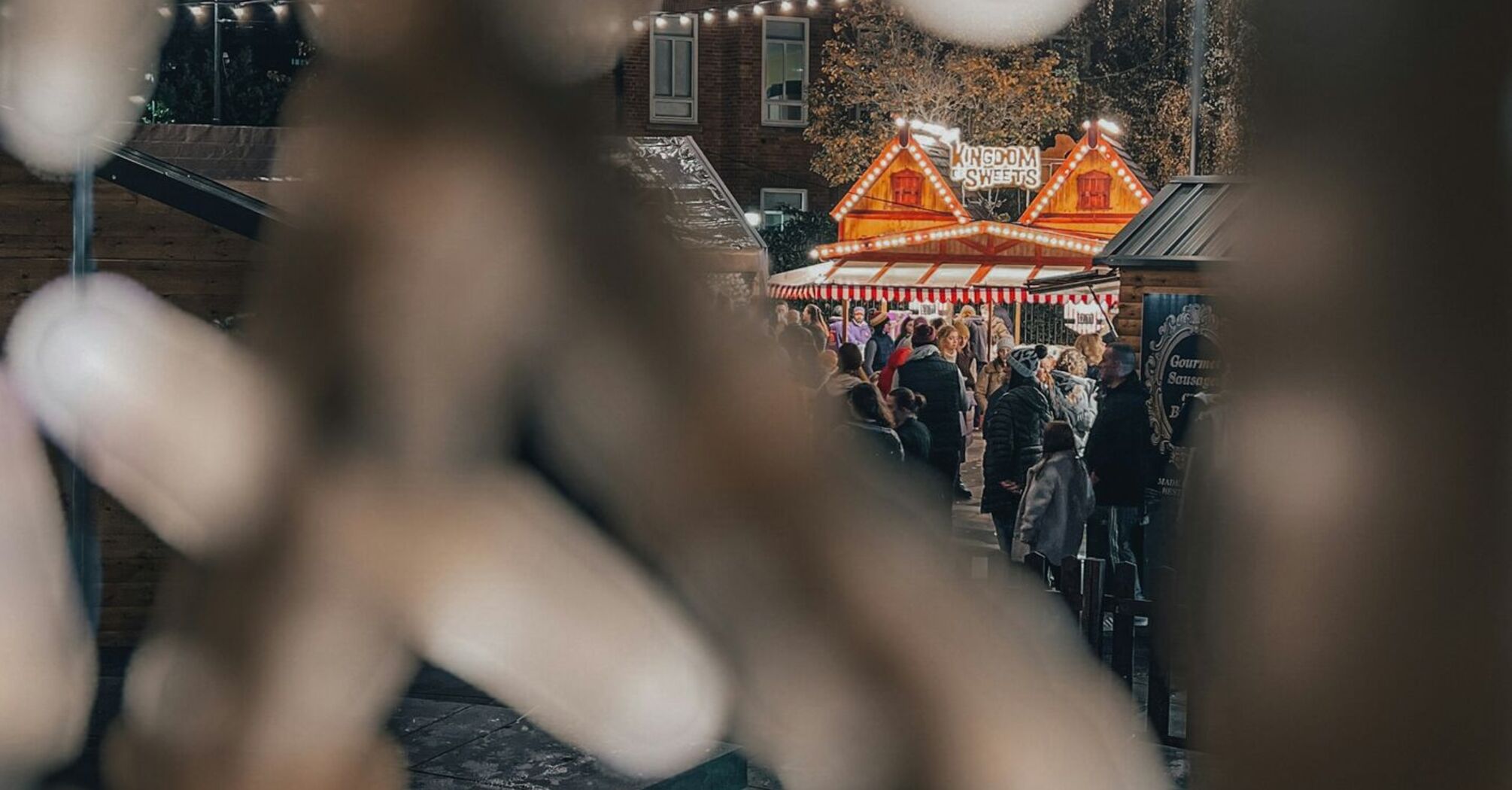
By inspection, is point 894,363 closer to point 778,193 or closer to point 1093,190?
point 1093,190

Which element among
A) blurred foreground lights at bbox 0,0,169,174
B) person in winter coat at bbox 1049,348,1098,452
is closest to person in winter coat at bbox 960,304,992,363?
person in winter coat at bbox 1049,348,1098,452

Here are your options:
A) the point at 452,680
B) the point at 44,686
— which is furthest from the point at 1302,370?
the point at 44,686

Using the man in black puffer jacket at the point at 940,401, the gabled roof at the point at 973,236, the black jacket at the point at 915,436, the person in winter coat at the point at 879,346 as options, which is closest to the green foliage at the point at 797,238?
the gabled roof at the point at 973,236

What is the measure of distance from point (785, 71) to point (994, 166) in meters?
8.49

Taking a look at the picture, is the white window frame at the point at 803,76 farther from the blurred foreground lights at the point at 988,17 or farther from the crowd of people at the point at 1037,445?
the blurred foreground lights at the point at 988,17

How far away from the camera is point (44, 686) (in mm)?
711

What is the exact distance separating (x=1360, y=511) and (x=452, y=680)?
0.30 metres

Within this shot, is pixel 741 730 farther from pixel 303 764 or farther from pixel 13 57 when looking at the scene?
pixel 13 57

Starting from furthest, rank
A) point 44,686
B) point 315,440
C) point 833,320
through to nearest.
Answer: point 833,320 → point 44,686 → point 315,440

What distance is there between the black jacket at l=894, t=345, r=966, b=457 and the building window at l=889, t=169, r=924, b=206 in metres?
12.6

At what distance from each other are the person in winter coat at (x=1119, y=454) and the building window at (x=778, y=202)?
22.2 m

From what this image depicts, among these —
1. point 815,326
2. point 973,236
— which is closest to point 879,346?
point 973,236

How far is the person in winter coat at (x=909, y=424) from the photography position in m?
8.27

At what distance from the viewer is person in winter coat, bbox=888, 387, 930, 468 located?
27.1 feet
